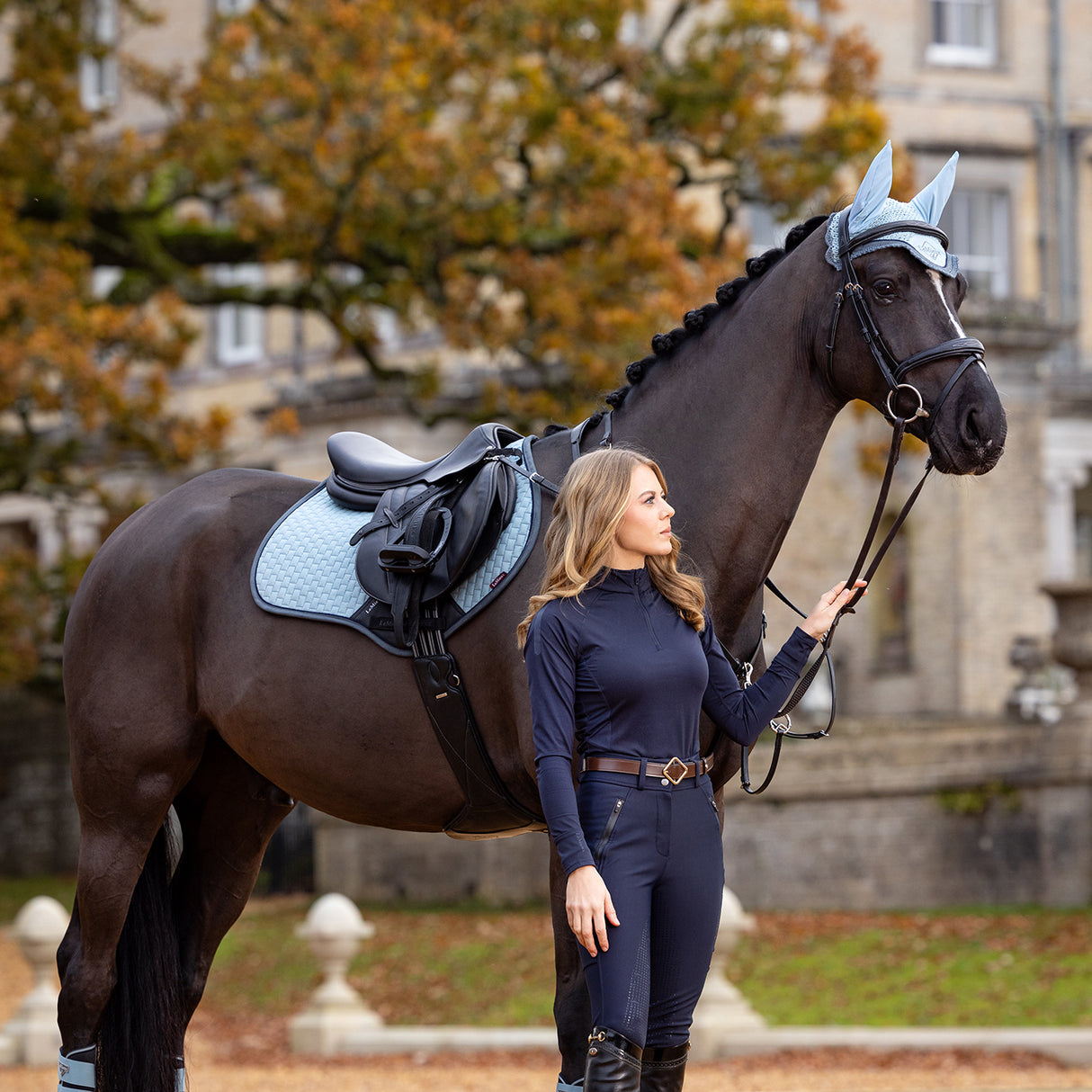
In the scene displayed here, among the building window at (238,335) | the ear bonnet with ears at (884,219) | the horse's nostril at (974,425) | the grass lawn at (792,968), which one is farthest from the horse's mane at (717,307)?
the building window at (238,335)

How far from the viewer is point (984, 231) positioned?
30.9 meters

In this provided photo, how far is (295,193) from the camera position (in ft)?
49.2

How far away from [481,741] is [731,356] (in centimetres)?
122

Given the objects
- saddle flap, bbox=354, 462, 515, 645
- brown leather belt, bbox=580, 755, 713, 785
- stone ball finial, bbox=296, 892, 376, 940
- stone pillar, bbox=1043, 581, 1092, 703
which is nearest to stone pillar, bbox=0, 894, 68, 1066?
stone ball finial, bbox=296, 892, 376, 940

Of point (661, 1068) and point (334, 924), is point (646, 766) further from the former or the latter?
point (334, 924)

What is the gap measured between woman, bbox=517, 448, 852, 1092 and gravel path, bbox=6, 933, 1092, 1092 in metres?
5.44

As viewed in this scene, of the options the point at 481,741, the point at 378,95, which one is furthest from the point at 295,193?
the point at 481,741

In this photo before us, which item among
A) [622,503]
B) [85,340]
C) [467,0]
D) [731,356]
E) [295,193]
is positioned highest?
[467,0]

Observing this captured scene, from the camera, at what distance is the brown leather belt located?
387cm

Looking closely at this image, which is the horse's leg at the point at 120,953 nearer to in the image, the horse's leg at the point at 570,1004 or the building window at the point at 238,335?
the horse's leg at the point at 570,1004

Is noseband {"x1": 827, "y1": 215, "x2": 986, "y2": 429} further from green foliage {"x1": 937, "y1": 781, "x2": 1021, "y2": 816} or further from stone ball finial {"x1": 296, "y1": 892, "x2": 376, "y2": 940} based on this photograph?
green foliage {"x1": 937, "y1": 781, "x2": 1021, "y2": 816}

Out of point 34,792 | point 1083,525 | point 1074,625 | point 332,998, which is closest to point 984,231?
point 1083,525

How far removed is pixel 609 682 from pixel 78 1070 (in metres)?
2.17

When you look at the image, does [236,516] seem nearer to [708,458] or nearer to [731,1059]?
[708,458]
